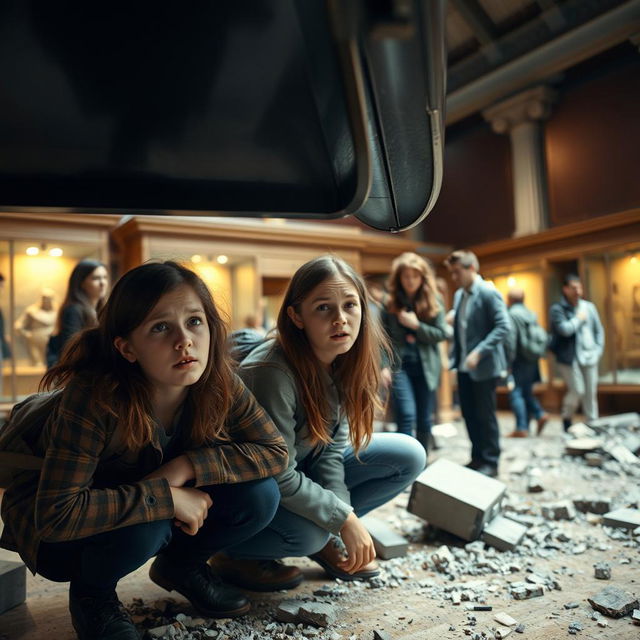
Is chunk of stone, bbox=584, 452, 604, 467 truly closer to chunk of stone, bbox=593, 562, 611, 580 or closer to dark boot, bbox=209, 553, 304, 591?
chunk of stone, bbox=593, 562, 611, 580

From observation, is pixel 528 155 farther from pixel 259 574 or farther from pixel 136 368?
pixel 136 368

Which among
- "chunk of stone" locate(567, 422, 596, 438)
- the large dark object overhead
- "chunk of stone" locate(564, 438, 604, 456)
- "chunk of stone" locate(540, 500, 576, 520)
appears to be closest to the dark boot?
the large dark object overhead

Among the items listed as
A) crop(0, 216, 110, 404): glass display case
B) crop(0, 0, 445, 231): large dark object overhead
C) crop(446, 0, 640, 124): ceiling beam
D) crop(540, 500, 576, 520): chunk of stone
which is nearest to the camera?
crop(0, 0, 445, 231): large dark object overhead

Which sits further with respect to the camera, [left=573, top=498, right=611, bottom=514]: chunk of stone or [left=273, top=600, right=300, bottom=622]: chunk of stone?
[left=573, top=498, right=611, bottom=514]: chunk of stone

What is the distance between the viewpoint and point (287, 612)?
1.81 m

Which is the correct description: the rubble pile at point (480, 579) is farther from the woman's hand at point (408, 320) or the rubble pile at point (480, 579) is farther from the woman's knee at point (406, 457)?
the woman's hand at point (408, 320)

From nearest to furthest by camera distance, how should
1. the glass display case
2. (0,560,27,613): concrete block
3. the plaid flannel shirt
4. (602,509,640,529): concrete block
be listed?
the plaid flannel shirt → (0,560,27,613): concrete block → (602,509,640,529): concrete block → the glass display case

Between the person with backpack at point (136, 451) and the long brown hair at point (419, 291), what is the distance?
7.91ft

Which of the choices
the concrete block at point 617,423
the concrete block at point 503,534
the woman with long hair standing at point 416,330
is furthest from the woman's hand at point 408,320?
the concrete block at point 617,423

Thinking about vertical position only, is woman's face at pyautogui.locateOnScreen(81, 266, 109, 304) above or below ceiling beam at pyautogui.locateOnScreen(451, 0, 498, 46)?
below

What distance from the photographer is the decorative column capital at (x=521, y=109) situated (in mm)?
9016

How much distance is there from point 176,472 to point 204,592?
0.51 meters

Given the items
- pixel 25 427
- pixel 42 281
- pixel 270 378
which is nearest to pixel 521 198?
pixel 42 281

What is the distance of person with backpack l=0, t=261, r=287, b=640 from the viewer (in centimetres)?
148
